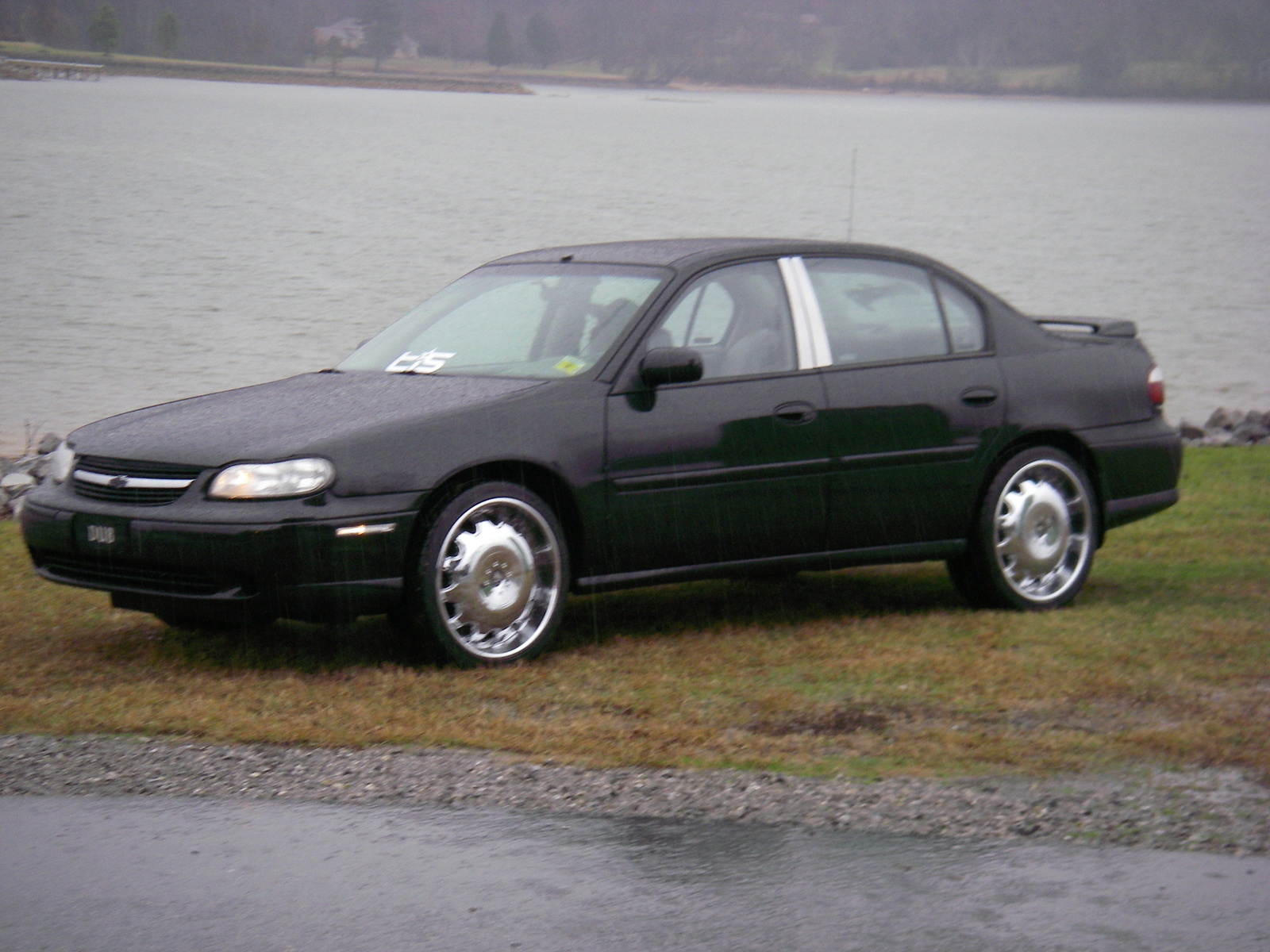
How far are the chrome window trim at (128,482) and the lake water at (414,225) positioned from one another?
16.1 meters

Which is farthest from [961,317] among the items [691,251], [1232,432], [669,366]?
[1232,432]

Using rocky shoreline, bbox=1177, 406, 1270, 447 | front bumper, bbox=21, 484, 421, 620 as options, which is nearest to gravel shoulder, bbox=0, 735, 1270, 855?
front bumper, bbox=21, 484, 421, 620

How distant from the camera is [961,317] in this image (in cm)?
769

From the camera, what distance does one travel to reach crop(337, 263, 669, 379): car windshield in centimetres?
689

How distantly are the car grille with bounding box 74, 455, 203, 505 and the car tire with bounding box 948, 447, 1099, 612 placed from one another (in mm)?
3416

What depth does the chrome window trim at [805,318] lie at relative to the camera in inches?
282

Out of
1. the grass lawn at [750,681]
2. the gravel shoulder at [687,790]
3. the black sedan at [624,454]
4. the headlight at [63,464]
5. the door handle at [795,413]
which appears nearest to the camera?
the gravel shoulder at [687,790]

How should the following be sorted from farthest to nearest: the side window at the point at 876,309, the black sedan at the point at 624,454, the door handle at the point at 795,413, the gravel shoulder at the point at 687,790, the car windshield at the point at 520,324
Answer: the side window at the point at 876,309 → the door handle at the point at 795,413 → the car windshield at the point at 520,324 → the black sedan at the point at 624,454 → the gravel shoulder at the point at 687,790

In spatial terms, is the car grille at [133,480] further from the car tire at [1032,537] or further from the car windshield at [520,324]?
the car tire at [1032,537]

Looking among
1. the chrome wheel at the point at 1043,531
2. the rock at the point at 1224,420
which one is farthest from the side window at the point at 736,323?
the rock at the point at 1224,420

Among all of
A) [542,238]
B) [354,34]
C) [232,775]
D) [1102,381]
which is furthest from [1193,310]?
[354,34]

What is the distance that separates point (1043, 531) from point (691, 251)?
2036mm

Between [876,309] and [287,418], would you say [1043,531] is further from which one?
[287,418]

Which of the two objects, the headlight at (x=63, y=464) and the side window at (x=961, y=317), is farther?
the side window at (x=961, y=317)
